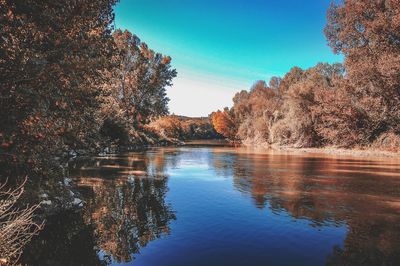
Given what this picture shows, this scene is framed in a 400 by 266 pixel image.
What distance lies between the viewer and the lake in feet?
31.5

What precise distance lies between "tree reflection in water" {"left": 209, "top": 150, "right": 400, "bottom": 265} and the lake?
0.04 metres

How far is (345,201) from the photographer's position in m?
15.9

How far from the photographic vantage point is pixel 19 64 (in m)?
10.6

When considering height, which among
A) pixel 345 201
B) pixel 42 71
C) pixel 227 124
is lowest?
pixel 345 201

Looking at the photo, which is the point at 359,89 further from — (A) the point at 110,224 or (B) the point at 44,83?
(B) the point at 44,83

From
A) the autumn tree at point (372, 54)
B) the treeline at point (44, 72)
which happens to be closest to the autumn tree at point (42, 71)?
the treeline at point (44, 72)

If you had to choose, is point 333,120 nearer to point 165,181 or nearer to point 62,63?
point 165,181

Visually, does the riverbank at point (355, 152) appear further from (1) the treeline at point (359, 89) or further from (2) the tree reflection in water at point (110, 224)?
(2) the tree reflection in water at point (110, 224)

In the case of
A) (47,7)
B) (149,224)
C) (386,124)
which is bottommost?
(149,224)

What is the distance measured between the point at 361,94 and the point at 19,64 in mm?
41605

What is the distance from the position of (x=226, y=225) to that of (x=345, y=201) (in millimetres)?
6611

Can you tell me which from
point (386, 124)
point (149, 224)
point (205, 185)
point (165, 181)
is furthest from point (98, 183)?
point (386, 124)

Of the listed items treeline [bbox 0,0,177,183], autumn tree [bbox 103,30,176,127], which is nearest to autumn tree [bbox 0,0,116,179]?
treeline [bbox 0,0,177,183]

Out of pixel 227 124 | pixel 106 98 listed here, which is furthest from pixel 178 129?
pixel 106 98
